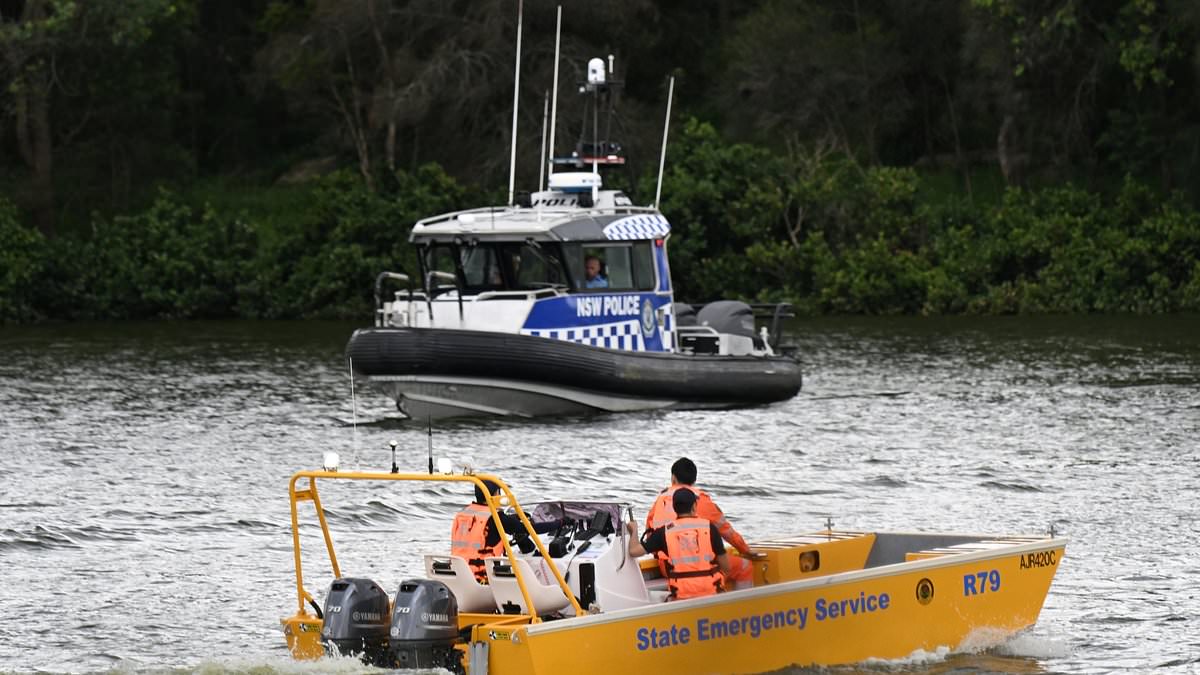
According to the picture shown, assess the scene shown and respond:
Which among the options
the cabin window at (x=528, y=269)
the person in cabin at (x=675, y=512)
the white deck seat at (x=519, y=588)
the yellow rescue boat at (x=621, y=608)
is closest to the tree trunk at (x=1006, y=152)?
the cabin window at (x=528, y=269)

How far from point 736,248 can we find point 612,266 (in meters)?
22.3

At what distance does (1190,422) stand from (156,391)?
45.4ft

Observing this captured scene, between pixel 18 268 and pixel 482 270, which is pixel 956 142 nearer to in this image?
pixel 18 268

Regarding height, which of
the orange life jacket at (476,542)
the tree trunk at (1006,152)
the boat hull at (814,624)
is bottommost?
the boat hull at (814,624)

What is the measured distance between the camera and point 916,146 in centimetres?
5325

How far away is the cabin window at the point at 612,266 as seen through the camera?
2459cm

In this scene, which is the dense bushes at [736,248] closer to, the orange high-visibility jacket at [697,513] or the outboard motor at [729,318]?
the outboard motor at [729,318]

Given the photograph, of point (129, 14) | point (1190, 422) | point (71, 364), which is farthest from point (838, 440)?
point (129, 14)

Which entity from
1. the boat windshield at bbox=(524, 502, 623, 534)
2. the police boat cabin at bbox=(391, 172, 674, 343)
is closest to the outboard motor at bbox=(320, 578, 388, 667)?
the boat windshield at bbox=(524, 502, 623, 534)

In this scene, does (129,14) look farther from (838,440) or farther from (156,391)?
(838,440)

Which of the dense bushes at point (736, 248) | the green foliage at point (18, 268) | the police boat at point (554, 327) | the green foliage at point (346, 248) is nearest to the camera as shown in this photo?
the police boat at point (554, 327)

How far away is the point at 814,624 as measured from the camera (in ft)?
39.7

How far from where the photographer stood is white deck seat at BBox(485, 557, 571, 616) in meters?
11.3

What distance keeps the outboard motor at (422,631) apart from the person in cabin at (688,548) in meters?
1.34
